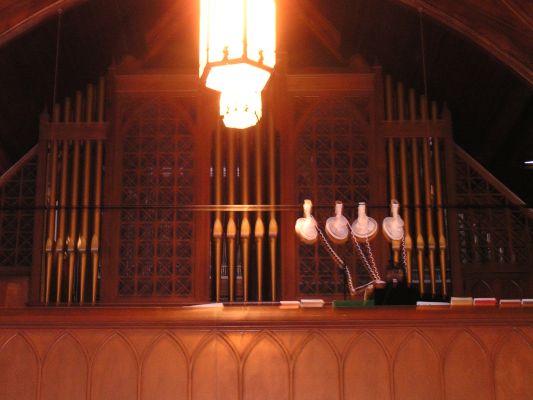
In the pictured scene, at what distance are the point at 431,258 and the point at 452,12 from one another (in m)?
2.75

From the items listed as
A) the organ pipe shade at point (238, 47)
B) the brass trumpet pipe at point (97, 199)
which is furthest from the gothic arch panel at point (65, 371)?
the brass trumpet pipe at point (97, 199)

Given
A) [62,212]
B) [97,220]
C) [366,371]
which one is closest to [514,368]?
[366,371]

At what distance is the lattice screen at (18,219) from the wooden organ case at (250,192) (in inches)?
12.6

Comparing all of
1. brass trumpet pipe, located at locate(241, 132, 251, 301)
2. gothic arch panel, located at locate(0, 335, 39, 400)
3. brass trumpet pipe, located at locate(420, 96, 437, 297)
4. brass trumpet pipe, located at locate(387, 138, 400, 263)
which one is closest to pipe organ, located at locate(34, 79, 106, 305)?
brass trumpet pipe, located at locate(241, 132, 251, 301)

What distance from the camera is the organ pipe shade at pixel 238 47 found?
234 inches

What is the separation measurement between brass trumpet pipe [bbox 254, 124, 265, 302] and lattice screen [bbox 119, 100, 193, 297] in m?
0.78

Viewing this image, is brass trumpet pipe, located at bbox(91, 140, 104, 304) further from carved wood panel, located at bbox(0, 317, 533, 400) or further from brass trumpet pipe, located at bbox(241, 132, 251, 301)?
carved wood panel, located at bbox(0, 317, 533, 400)

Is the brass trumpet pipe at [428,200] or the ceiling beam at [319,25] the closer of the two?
the brass trumpet pipe at [428,200]

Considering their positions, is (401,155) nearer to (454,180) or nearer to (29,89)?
(454,180)

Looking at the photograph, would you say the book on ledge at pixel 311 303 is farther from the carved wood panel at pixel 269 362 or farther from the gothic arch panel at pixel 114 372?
the gothic arch panel at pixel 114 372

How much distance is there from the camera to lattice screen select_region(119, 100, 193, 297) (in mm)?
9438

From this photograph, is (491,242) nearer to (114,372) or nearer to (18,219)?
(114,372)

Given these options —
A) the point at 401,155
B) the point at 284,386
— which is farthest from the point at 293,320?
the point at 401,155

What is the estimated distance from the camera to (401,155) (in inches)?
398
